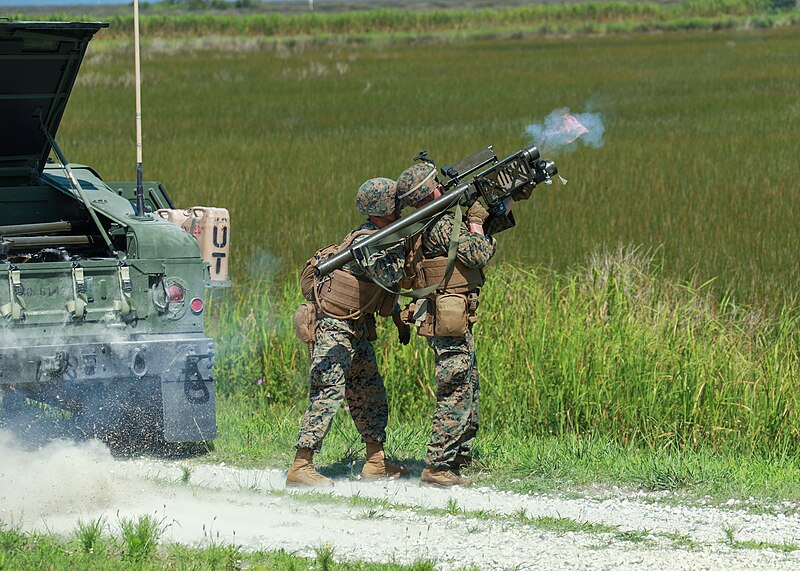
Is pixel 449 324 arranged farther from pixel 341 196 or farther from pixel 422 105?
pixel 422 105

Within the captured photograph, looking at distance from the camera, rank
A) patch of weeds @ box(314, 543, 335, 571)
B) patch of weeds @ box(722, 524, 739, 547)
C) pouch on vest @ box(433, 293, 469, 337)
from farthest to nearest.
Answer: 1. pouch on vest @ box(433, 293, 469, 337)
2. patch of weeds @ box(722, 524, 739, 547)
3. patch of weeds @ box(314, 543, 335, 571)

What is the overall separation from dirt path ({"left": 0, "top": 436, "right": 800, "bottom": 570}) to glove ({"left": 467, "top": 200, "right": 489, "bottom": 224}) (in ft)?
4.29

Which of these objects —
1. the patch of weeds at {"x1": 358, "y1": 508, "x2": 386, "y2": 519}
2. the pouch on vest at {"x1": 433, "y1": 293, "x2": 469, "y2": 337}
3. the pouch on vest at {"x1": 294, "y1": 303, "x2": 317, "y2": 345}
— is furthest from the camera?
the pouch on vest at {"x1": 294, "y1": 303, "x2": 317, "y2": 345}

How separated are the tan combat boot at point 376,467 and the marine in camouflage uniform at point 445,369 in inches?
10.0

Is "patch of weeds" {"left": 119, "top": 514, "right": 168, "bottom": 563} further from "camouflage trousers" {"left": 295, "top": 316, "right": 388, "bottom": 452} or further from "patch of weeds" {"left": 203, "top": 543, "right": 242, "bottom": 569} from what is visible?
"camouflage trousers" {"left": 295, "top": 316, "right": 388, "bottom": 452}

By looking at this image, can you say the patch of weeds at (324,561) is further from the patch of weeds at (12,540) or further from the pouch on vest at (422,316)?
the pouch on vest at (422,316)

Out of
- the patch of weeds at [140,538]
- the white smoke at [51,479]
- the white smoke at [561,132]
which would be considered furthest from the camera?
the white smoke at [561,132]

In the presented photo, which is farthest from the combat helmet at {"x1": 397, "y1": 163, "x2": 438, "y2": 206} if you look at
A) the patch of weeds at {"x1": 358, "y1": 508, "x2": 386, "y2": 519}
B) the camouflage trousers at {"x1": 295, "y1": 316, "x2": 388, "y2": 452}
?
the patch of weeds at {"x1": 358, "y1": 508, "x2": 386, "y2": 519}

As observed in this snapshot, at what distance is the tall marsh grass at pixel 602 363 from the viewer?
317 inches

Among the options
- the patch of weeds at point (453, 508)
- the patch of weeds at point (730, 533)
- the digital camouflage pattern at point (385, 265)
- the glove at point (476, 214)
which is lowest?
the patch of weeds at point (730, 533)

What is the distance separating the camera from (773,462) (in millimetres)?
7336

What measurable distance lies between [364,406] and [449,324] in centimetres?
72

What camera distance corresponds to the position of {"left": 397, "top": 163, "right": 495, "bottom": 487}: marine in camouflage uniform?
22.6ft

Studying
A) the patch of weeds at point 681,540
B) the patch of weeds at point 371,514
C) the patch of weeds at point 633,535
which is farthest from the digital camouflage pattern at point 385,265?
the patch of weeds at point 681,540
